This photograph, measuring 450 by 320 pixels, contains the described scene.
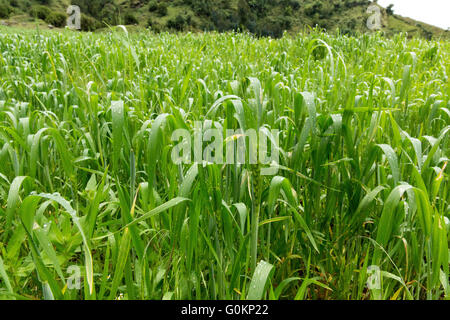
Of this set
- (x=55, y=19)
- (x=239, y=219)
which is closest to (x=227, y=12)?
(x=55, y=19)

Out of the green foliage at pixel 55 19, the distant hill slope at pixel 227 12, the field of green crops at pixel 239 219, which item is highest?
the distant hill slope at pixel 227 12

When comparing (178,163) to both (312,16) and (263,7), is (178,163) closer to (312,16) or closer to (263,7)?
(312,16)

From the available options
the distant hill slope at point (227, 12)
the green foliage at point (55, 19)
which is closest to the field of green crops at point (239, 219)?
the green foliage at point (55, 19)

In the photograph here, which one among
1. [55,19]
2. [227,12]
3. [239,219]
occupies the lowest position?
[239,219]

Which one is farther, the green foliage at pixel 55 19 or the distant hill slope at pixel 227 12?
the distant hill slope at pixel 227 12

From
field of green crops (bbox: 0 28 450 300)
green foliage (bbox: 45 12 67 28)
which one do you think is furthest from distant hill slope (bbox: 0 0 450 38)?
field of green crops (bbox: 0 28 450 300)

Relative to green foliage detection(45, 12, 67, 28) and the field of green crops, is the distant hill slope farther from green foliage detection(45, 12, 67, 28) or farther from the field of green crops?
the field of green crops

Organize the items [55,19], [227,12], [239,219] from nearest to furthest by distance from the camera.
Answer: [239,219]
[55,19]
[227,12]

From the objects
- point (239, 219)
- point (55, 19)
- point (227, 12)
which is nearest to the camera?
point (239, 219)

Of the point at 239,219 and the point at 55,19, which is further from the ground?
the point at 55,19

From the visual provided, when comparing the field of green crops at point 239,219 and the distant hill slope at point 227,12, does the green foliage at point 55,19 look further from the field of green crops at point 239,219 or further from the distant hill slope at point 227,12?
the field of green crops at point 239,219

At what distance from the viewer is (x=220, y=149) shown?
1077mm

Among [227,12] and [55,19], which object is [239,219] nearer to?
[55,19]
